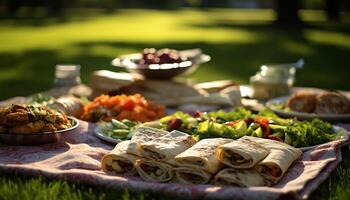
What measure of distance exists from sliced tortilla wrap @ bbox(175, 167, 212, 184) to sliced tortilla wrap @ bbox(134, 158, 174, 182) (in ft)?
0.18

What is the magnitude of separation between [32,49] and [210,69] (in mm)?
6087

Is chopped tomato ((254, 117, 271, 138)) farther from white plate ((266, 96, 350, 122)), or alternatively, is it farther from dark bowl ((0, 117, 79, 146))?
dark bowl ((0, 117, 79, 146))

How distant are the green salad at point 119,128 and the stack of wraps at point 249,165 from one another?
1.19m

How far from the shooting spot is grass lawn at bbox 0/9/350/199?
14.0 feet

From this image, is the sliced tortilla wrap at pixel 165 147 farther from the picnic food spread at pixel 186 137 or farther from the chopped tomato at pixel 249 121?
the chopped tomato at pixel 249 121

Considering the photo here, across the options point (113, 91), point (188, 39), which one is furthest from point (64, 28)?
point (113, 91)

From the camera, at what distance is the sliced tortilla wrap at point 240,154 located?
4121mm

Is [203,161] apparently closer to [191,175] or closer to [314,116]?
[191,175]

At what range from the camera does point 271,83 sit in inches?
293

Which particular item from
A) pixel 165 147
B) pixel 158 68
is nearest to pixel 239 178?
pixel 165 147

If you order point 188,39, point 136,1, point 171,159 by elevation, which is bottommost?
point 136,1

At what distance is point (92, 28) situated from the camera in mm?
28391

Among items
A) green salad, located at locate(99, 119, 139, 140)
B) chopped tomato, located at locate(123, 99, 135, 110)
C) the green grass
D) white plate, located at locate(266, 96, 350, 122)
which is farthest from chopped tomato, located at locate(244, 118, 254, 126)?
the green grass

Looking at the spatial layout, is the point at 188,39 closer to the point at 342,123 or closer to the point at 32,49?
the point at 32,49
